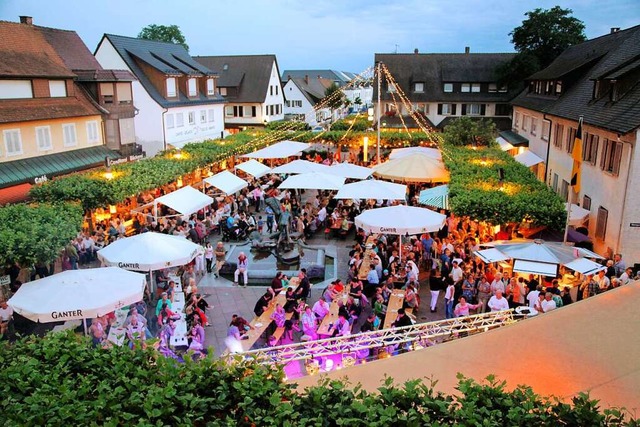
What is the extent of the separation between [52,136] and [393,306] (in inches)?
912

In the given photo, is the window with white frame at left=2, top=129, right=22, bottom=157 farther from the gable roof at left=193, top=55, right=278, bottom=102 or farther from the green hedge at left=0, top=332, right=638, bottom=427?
the gable roof at left=193, top=55, right=278, bottom=102

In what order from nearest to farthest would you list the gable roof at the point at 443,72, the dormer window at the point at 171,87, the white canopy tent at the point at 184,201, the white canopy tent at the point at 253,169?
the white canopy tent at the point at 184,201 < the white canopy tent at the point at 253,169 < the dormer window at the point at 171,87 < the gable roof at the point at 443,72

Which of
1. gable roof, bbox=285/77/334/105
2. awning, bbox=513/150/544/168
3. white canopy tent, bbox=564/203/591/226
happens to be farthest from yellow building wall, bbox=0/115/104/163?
gable roof, bbox=285/77/334/105

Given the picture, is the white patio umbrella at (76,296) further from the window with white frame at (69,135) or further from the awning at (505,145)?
the awning at (505,145)

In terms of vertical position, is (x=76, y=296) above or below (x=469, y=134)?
below

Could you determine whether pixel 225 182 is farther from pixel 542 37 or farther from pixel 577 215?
pixel 542 37

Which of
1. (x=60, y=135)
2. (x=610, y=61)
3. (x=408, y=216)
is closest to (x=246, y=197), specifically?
(x=60, y=135)

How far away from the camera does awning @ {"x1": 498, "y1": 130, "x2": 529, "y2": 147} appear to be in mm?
40938

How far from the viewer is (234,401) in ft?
21.7

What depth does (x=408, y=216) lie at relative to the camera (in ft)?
63.5

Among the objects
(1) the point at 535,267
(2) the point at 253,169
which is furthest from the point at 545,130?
(1) the point at 535,267

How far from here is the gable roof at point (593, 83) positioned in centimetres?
2077

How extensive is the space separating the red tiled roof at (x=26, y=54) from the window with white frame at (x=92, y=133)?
3.14 meters

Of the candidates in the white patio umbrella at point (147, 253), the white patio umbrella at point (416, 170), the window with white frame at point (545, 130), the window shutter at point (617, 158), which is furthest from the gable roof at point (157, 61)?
the window shutter at point (617, 158)
